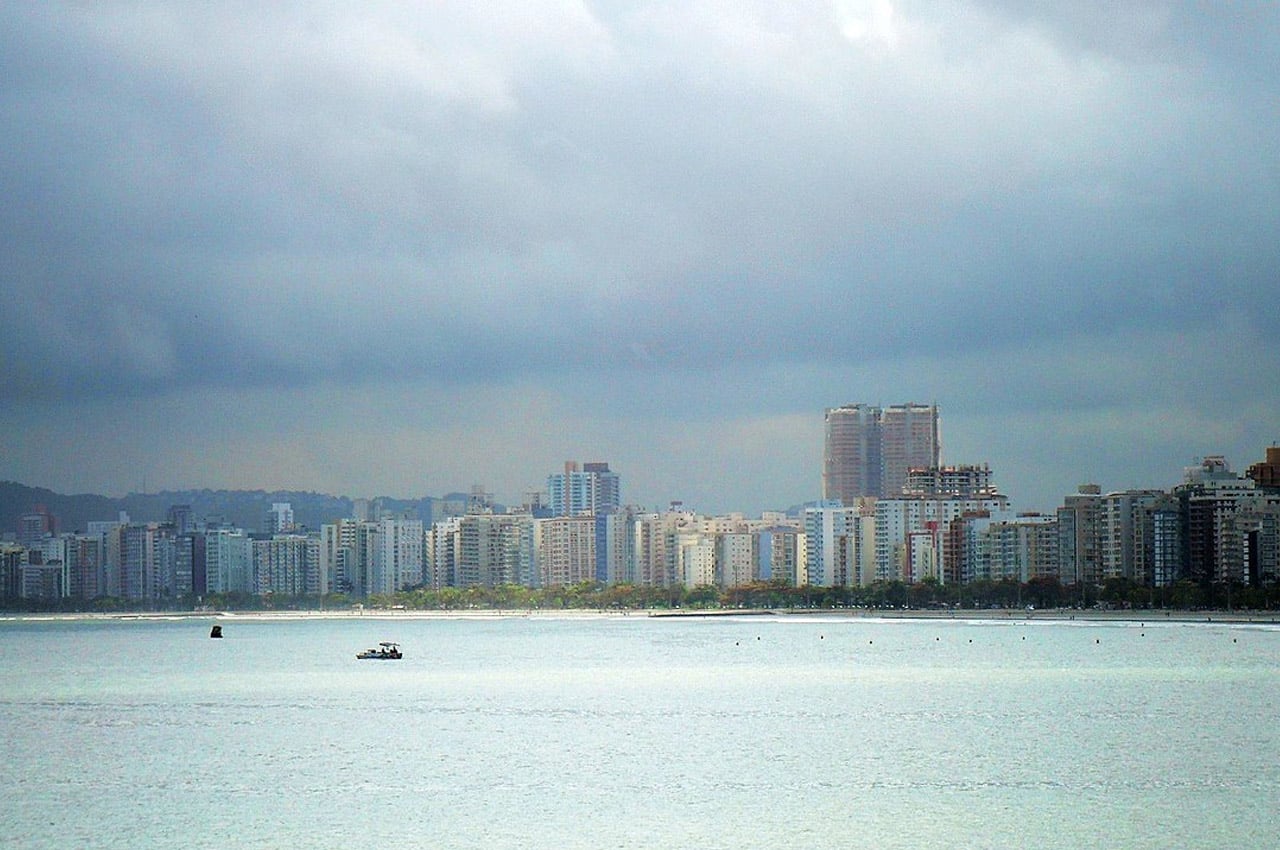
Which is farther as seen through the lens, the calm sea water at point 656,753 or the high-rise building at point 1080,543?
the high-rise building at point 1080,543

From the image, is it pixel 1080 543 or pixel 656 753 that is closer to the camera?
pixel 656 753

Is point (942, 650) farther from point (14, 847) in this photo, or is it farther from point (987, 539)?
point (987, 539)

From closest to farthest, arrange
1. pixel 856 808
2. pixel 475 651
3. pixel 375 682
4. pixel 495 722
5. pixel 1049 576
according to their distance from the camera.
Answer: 1. pixel 856 808
2. pixel 495 722
3. pixel 375 682
4. pixel 475 651
5. pixel 1049 576

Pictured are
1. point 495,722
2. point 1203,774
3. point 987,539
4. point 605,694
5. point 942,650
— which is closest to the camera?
point 1203,774

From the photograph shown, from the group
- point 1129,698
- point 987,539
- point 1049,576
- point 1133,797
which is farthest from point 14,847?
point 987,539

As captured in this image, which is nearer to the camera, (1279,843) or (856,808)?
(1279,843)

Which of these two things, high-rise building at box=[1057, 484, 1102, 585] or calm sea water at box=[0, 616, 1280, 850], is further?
high-rise building at box=[1057, 484, 1102, 585]
